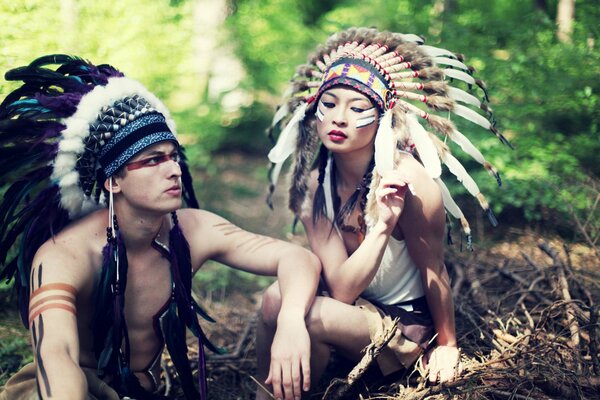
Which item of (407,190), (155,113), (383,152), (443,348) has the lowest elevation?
(443,348)

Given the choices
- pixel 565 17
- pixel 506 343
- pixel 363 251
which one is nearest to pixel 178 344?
pixel 363 251

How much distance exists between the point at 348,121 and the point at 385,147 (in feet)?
0.75

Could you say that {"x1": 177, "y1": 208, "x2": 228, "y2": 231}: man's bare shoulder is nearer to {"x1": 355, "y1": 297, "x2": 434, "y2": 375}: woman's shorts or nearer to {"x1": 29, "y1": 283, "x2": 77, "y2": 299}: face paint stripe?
{"x1": 29, "y1": 283, "x2": 77, "y2": 299}: face paint stripe

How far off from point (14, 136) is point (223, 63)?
5.55 metres

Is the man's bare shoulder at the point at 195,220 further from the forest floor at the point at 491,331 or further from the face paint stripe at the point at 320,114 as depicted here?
the forest floor at the point at 491,331

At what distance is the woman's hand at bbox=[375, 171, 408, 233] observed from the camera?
8.34 feet

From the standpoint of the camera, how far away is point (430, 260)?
2783 mm

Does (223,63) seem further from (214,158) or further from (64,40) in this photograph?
(64,40)

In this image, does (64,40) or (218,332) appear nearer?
(218,332)

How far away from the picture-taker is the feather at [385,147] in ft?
8.55

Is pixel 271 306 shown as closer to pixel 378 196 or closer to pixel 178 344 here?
pixel 178 344

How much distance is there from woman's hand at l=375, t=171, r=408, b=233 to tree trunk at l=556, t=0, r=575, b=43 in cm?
347

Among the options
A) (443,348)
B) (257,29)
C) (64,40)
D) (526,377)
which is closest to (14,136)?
(64,40)

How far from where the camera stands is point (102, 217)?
2.55 m
